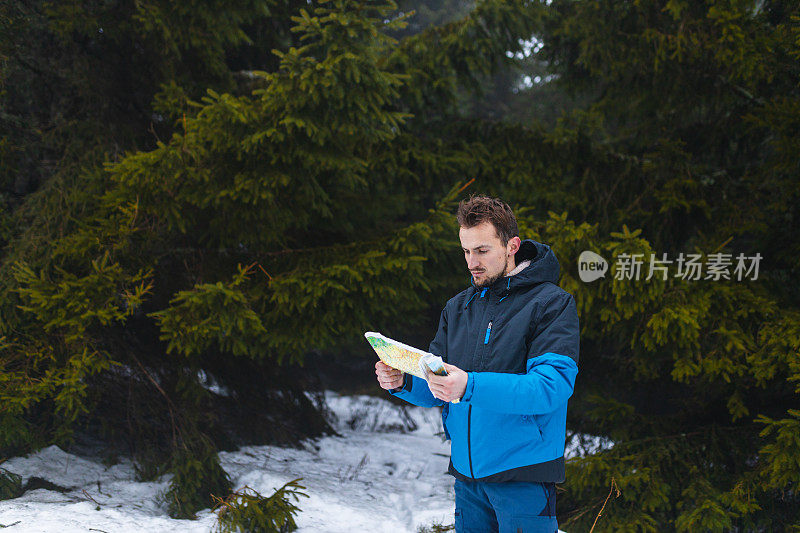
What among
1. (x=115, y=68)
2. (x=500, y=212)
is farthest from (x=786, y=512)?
(x=115, y=68)

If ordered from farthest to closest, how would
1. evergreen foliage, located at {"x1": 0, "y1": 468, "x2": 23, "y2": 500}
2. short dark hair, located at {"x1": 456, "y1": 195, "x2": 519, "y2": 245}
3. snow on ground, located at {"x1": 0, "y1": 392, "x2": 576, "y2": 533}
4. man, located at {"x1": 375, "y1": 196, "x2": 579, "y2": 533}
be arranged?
evergreen foliage, located at {"x1": 0, "y1": 468, "x2": 23, "y2": 500}
snow on ground, located at {"x1": 0, "y1": 392, "x2": 576, "y2": 533}
short dark hair, located at {"x1": 456, "y1": 195, "x2": 519, "y2": 245}
man, located at {"x1": 375, "y1": 196, "x2": 579, "y2": 533}

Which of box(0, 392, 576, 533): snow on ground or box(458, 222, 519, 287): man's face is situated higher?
box(458, 222, 519, 287): man's face

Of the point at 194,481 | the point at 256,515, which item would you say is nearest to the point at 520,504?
the point at 256,515

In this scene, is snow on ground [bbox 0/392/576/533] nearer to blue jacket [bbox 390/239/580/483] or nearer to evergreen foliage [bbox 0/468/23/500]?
evergreen foliage [bbox 0/468/23/500]

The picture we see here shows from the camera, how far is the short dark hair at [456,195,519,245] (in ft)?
7.10

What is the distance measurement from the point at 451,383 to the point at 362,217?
15.0 ft

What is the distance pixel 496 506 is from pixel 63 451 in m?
4.75

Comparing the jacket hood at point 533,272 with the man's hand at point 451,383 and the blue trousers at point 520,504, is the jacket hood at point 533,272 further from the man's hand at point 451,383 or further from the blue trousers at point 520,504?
the blue trousers at point 520,504

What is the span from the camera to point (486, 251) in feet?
7.15

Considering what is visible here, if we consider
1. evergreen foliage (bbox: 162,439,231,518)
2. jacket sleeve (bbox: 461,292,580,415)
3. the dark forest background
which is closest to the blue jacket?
jacket sleeve (bbox: 461,292,580,415)

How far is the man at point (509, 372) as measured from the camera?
199 centimetres

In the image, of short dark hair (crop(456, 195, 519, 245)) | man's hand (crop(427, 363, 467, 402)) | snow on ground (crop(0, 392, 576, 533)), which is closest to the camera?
man's hand (crop(427, 363, 467, 402))

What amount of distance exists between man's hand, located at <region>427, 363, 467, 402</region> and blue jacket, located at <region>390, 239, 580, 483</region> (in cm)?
3

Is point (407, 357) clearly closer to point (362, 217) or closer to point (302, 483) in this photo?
point (302, 483)
